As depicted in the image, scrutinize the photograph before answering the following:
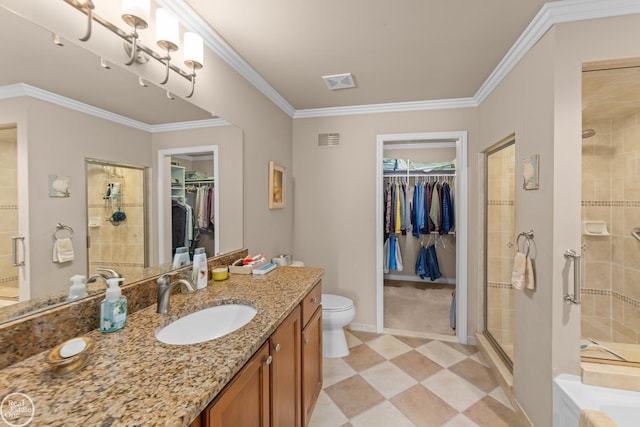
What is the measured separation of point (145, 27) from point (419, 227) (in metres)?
3.72

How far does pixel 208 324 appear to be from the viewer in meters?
1.30

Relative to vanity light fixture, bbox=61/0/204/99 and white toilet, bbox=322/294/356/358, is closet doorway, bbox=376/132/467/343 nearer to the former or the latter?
white toilet, bbox=322/294/356/358

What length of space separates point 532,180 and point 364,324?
2030 mm

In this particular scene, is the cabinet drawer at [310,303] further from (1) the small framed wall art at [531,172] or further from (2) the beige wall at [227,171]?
(1) the small framed wall art at [531,172]

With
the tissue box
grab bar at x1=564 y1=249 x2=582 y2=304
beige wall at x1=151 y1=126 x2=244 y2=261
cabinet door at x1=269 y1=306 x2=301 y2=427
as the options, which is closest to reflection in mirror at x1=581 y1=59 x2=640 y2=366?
grab bar at x1=564 y1=249 x2=582 y2=304

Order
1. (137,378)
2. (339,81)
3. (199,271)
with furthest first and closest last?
(339,81) → (199,271) → (137,378)

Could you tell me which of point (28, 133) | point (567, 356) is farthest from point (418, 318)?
point (28, 133)

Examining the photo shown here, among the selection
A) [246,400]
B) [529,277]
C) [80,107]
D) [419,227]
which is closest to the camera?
[246,400]

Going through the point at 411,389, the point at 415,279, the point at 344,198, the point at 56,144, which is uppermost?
the point at 56,144

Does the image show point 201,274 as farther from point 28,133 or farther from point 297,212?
point 297,212

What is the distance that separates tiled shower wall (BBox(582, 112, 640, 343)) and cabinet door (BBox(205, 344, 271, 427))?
2.24 m

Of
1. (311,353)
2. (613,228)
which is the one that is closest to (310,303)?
(311,353)

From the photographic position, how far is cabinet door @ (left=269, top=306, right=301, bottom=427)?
1.18 m

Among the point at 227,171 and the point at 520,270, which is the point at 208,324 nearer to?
the point at 227,171
